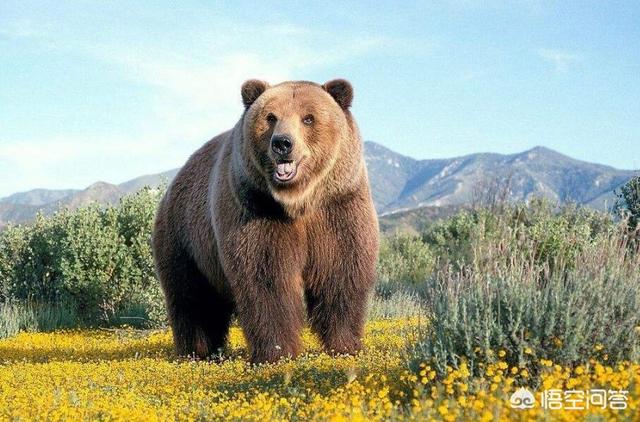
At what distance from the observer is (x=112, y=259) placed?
751 inches

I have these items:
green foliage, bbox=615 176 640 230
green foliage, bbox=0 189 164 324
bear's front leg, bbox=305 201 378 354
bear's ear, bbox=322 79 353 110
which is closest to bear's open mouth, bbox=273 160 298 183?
bear's front leg, bbox=305 201 378 354

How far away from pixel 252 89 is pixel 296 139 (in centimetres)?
110

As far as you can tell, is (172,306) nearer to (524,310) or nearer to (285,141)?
(285,141)

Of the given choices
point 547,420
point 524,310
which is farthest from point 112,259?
point 547,420

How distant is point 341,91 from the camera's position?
8.13 metres

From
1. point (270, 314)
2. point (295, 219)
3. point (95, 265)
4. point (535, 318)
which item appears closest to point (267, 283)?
point (270, 314)

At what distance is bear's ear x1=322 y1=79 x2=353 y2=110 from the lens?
810cm

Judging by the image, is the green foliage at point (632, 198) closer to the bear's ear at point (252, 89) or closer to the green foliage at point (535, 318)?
the green foliage at point (535, 318)

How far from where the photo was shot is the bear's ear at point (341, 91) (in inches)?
319

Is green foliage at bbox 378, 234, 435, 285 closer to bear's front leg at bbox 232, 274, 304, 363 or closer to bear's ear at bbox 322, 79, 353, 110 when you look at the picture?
bear's front leg at bbox 232, 274, 304, 363

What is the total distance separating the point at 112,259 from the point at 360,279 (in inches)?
476

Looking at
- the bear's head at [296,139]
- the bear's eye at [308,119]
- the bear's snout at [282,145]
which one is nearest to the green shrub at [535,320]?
the bear's head at [296,139]

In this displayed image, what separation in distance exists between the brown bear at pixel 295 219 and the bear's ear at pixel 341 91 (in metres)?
0.01

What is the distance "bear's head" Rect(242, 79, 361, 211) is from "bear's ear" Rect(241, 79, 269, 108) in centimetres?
16
